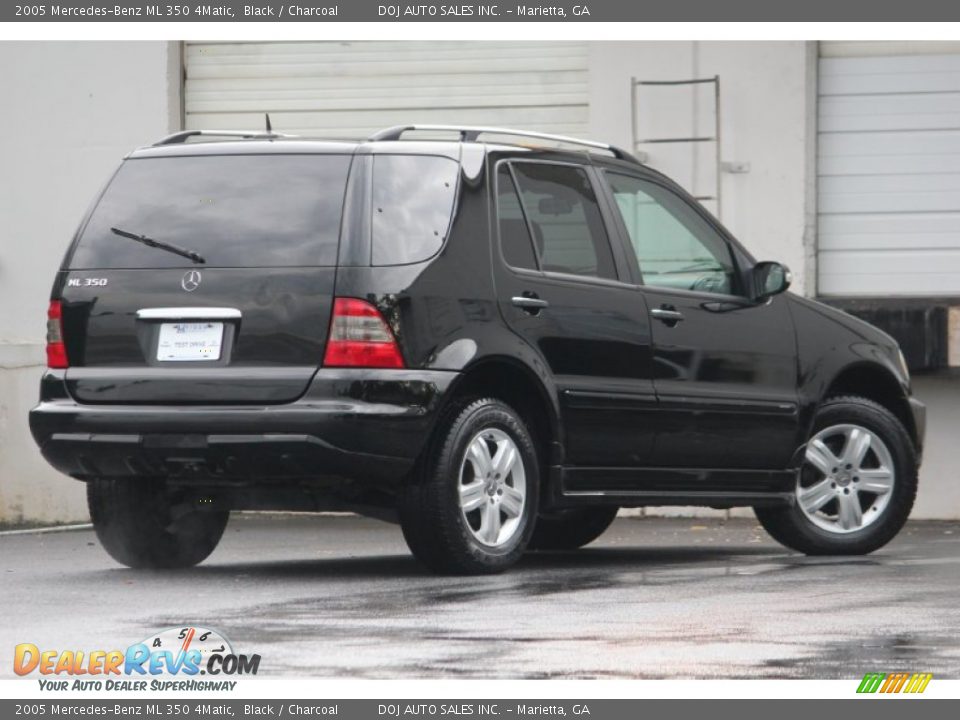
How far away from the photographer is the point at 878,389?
11617mm

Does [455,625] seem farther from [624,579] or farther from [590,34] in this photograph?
[590,34]

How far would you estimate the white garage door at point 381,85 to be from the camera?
15844 millimetres

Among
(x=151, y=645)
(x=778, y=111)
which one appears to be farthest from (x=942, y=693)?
(x=778, y=111)

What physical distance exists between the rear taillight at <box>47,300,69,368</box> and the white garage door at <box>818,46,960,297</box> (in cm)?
719

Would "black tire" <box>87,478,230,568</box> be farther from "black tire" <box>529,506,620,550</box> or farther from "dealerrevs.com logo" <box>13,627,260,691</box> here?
"dealerrevs.com logo" <box>13,627,260,691</box>

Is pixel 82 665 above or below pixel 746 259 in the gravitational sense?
below

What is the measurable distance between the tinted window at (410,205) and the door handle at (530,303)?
0.46m

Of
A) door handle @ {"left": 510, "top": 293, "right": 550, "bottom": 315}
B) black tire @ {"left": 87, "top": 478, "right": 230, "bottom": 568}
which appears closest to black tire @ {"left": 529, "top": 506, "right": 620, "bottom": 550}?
black tire @ {"left": 87, "top": 478, "right": 230, "bottom": 568}

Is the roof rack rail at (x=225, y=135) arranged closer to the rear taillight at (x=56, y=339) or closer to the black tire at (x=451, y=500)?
the rear taillight at (x=56, y=339)

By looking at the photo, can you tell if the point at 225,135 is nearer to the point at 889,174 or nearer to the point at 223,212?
the point at 223,212

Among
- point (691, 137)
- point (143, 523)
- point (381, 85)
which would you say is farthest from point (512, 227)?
point (381, 85)

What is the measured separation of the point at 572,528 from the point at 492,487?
8.08 feet
